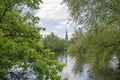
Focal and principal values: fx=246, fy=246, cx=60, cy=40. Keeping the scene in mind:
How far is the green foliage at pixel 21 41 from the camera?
6.42 meters

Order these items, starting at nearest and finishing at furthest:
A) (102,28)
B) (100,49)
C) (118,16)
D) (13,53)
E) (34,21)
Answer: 1. (13,53)
2. (34,21)
3. (118,16)
4. (102,28)
5. (100,49)

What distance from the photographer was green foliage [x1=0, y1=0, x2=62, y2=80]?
6.42 metres

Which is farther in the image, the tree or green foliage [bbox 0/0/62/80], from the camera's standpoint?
the tree

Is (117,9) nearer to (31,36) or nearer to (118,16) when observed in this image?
(118,16)

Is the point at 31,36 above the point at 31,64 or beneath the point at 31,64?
above

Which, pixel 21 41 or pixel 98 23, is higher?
pixel 98 23

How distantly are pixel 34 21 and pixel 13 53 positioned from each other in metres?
1.71

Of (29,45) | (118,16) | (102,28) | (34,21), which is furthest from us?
(102,28)

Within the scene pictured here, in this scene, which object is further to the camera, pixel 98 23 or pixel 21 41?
pixel 98 23

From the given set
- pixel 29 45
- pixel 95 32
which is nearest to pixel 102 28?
pixel 95 32

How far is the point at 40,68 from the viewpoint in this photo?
6574 millimetres

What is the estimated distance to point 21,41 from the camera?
697 centimetres

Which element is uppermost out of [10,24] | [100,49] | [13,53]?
[10,24]

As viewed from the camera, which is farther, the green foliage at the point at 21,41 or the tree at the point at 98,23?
the tree at the point at 98,23
